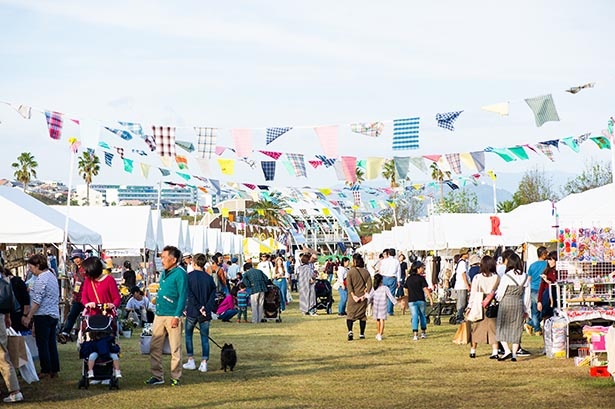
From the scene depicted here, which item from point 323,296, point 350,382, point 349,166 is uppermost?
point 349,166

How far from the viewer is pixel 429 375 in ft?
47.1

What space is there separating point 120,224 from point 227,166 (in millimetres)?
6345

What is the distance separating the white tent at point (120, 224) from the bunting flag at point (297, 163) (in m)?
6.66

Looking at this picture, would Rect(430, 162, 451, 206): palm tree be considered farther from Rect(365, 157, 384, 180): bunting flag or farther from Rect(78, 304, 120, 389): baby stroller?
Rect(78, 304, 120, 389): baby stroller

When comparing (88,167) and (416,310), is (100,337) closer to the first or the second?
(416,310)

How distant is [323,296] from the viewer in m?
32.7

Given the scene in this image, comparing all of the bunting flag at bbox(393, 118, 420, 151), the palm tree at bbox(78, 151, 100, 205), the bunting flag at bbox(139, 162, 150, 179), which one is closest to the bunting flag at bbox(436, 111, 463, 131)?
the bunting flag at bbox(393, 118, 420, 151)

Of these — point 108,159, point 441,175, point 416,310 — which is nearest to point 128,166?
point 108,159

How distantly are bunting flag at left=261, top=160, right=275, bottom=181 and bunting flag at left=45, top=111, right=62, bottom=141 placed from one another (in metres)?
8.55

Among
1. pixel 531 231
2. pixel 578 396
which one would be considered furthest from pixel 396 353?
pixel 531 231

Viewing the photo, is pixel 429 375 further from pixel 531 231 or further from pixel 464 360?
pixel 531 231

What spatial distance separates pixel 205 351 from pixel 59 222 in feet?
23.4

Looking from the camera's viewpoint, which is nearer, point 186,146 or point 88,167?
point 186,146

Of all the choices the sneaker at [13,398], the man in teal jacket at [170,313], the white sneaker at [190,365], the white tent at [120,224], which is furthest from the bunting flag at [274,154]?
the sneaker at [13,398]
